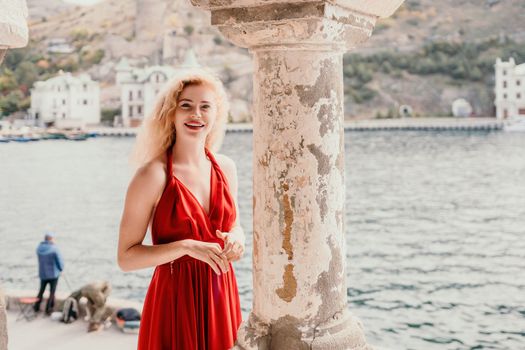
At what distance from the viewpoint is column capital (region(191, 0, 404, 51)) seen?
180 centimetres

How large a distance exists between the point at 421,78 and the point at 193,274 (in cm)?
7252

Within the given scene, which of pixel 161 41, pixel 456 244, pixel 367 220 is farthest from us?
pixel 161 41

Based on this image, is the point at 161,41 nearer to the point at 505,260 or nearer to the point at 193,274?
the point at 505,260

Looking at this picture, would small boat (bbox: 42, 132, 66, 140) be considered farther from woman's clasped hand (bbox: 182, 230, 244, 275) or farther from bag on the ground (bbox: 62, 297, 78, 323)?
woman's clasped hand (bbox: 182, 230, 244, 275)

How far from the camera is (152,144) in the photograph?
1832mm

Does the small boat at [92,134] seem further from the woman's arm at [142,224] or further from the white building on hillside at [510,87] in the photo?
the woman's arm at [142,224]

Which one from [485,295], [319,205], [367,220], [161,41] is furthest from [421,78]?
[319,205]

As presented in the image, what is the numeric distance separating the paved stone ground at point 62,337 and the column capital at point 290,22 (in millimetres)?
→ 4156

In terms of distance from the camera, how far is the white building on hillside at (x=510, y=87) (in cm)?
6159

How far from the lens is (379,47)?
76.2 meters

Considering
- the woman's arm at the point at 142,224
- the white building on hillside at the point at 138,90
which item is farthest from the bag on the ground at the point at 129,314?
the white building on hillside at the point at 138,90

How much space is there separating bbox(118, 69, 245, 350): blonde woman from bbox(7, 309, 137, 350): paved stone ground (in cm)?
393

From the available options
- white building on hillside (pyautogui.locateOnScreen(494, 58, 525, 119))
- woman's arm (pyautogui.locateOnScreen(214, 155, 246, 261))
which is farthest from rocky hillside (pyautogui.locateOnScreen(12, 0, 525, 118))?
woman's arm (pyautogui.locateOnScreen(214, 155, 246, 261))

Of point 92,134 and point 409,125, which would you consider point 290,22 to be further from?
point 409,125
